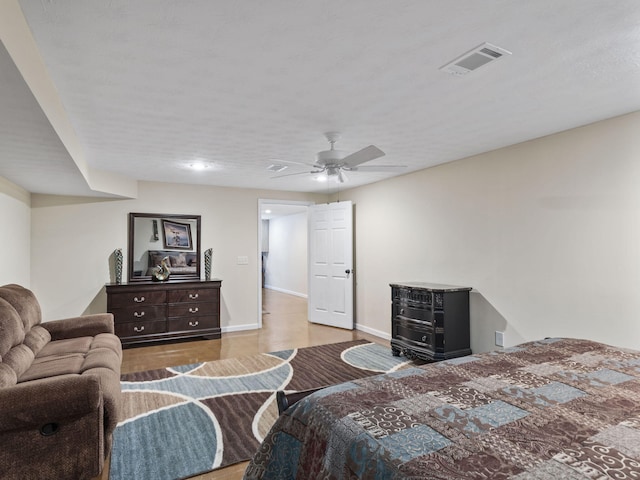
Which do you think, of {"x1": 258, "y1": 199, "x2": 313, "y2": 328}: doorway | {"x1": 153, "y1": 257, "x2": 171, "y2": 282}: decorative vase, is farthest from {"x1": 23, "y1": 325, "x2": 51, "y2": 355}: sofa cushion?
{"x1": 258, "y1": 199, "x2": 313, "y2": 328}: doorway

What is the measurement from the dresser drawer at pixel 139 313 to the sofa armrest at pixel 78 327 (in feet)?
4.23

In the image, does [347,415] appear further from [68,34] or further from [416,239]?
[416,239]

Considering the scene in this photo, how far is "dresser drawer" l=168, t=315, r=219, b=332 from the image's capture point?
5219 millimetres

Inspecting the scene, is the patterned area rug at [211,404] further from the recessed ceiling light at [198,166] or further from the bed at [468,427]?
the recessed ceiling light at [198,166]

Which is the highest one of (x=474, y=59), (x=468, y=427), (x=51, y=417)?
(x=474, y=59)

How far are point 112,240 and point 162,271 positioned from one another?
0.83 m

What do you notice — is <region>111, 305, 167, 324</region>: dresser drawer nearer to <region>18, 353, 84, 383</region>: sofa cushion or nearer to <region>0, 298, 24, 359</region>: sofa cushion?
<region>18, 353, 84, 383</region>: sofa cushion

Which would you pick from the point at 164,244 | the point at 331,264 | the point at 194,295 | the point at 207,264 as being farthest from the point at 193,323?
the point at 331,264

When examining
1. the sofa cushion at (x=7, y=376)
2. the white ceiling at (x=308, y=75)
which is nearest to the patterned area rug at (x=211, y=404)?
the sofa cushion at (x=7, y=376)

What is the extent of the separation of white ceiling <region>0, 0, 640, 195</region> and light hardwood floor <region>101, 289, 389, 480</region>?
2310 mm

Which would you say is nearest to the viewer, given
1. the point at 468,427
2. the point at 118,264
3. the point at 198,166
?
the point at 468,427

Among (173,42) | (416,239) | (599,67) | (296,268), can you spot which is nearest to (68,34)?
(173,42)

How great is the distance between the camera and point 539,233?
11.6ft

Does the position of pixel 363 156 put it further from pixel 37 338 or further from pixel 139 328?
pixel 139 328
